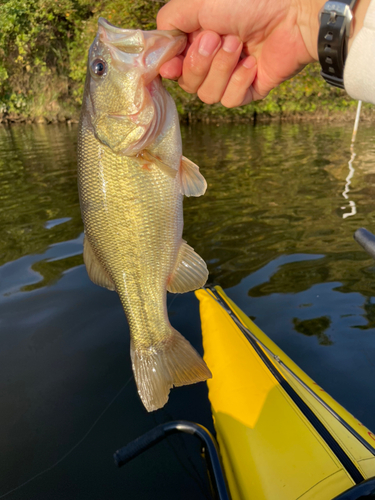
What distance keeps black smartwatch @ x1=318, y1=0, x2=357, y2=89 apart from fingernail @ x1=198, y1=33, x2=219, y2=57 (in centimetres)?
48

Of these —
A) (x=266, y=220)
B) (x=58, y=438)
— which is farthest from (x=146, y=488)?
(x=266, y=220)

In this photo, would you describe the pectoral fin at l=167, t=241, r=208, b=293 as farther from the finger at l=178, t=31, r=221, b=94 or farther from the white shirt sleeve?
the white shirt sleeve

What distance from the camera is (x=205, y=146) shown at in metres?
13.3

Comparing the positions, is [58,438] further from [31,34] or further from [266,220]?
[31,34]

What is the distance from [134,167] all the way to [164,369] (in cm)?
106

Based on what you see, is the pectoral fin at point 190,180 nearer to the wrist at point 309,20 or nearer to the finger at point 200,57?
the finger at point 200,57

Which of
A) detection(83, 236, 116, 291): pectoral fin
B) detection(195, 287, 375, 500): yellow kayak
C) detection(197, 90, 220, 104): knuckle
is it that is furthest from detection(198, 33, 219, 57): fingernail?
detection(195, 287, 375, 500): yellow kayak

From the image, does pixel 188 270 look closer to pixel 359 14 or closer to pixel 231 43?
pixel 231 43

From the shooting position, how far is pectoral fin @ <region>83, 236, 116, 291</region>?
1943mm

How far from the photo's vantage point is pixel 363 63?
1493 millimetres

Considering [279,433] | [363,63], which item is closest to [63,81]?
[363,63]

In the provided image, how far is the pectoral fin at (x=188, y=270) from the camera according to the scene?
1926mm

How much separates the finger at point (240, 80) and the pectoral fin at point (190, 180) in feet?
1.60

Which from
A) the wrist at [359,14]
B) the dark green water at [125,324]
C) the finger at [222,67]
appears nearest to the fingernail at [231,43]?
the finger at [222,67]
